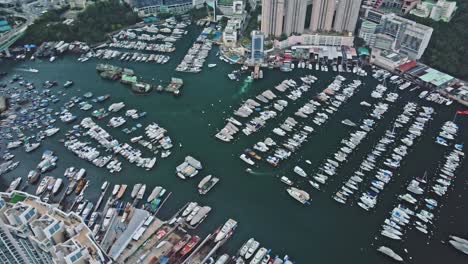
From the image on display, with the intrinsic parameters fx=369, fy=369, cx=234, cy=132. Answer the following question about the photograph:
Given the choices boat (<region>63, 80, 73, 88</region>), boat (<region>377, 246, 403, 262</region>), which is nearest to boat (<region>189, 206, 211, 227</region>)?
boat (<region>377, 246, 403, 262</region>)

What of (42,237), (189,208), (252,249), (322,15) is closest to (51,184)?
(189,208)

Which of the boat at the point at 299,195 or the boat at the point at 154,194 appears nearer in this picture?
the boat at the point at 154,194

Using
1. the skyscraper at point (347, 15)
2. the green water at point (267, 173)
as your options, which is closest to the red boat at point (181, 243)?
the green water at point (267, 173)

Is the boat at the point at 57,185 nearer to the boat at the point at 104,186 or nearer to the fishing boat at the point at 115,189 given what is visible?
the boat at the point at 104,186

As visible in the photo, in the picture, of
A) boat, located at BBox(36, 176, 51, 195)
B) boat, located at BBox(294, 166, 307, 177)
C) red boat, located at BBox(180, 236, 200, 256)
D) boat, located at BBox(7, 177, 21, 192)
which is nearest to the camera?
red boat, located at BBox(180, 236, 200, 256)

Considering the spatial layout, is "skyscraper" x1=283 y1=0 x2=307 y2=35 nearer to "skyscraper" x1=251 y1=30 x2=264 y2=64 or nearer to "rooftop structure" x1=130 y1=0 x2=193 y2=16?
"skyscraper" x1=251 y1=30 x2=264 y2=64
